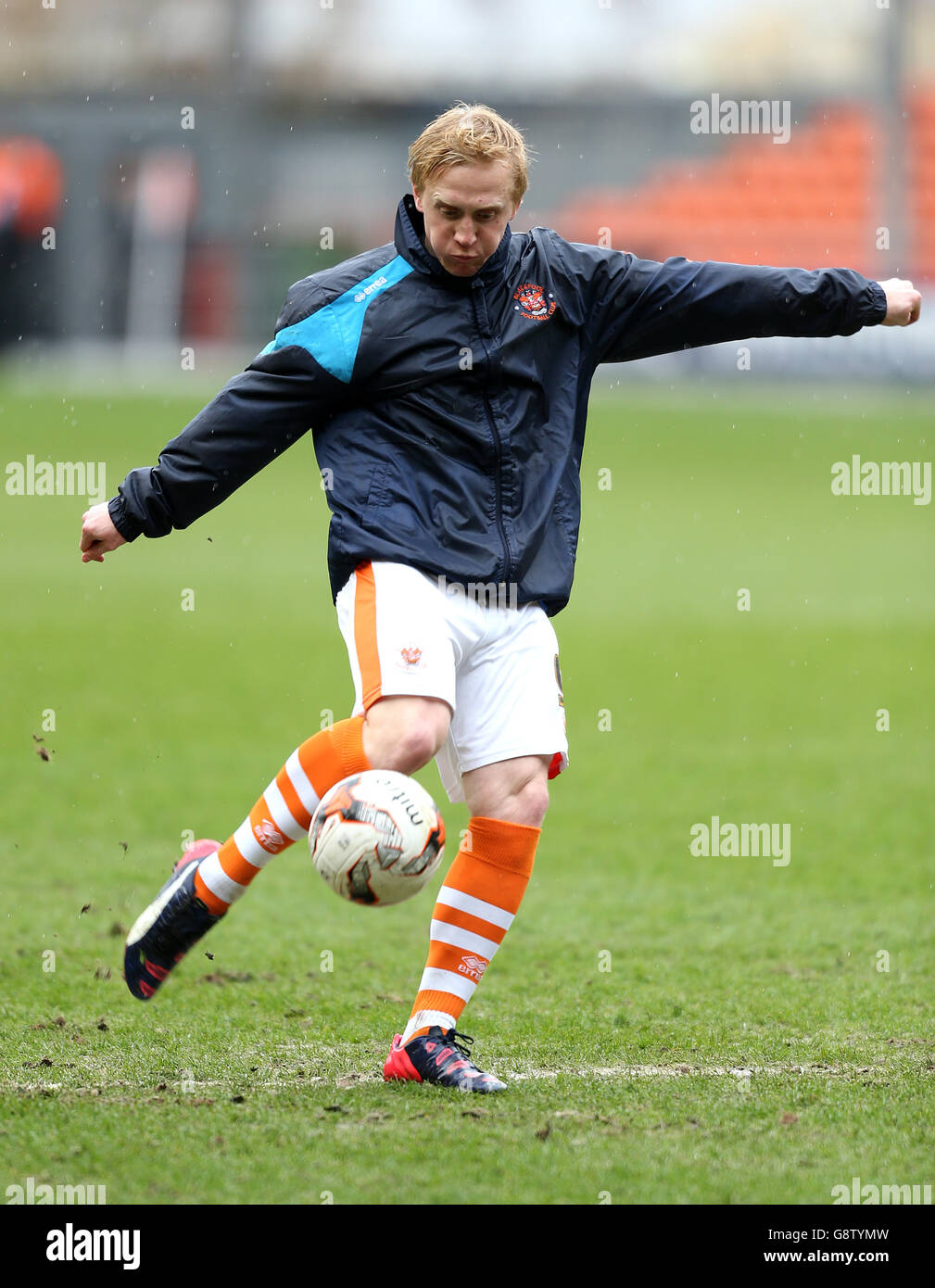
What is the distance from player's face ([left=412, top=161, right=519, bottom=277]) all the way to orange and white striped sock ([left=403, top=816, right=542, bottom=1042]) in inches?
56.3

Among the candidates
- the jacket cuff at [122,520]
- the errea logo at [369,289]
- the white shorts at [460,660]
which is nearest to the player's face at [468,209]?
the errea logo at [369,289]

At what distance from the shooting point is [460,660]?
4.14 m

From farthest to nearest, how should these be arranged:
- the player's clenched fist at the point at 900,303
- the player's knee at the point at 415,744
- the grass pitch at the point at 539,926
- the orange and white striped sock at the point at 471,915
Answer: the player's clenched fist at the point at 900,303 → the orange and white striped sock at the point at 471,915 → the player's knee at the point at 415,744 → the grass pitch at the point at 539,926

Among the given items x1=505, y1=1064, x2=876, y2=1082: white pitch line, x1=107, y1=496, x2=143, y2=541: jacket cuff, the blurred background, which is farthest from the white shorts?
the blurred background

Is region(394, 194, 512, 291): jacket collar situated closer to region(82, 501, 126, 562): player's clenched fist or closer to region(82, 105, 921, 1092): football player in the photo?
region(82, 105, 921, 1092): football player

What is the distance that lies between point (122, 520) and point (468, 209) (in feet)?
3.82

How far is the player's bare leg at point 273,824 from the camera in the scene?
12.9 ft

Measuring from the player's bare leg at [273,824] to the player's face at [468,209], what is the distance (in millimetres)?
1103

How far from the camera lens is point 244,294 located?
113 feet

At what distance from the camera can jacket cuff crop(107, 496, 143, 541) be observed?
4.20 meters

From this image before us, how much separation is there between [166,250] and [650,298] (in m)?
32.6

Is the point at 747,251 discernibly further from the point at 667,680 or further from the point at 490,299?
the point at 490,299

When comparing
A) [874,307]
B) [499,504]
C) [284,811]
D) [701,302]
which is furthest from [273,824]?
[874,307]

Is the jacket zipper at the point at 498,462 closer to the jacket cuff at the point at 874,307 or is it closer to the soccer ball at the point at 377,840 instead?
the soccer ball at the point at 377,840
